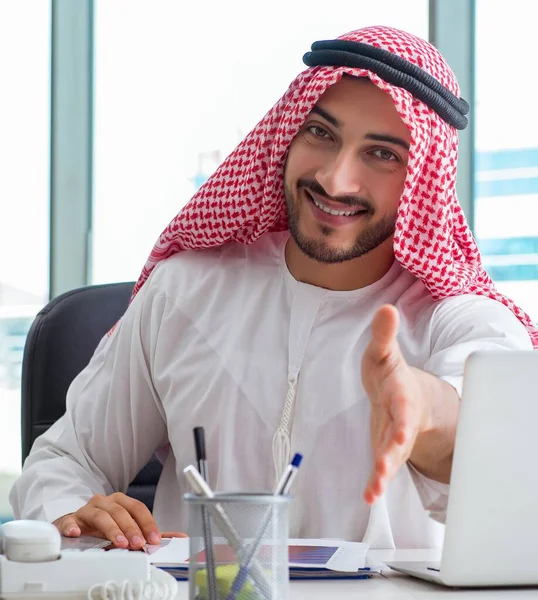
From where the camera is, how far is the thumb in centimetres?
146

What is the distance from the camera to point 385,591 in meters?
1.09

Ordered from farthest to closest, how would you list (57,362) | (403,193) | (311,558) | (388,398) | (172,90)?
(172,90) < (57,362) < (403,193) < (311,558) < (388,398)

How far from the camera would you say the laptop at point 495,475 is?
978 millimetres

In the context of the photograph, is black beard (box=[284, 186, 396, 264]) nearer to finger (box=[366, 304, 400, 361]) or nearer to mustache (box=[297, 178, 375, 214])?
mustache (box=[297, 178, 375, 214])

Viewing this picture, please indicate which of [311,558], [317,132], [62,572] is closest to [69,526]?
[311,558]

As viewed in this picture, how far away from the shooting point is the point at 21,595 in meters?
0.93

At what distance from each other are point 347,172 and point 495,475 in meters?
0.96

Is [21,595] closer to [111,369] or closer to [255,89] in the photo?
[111,369]

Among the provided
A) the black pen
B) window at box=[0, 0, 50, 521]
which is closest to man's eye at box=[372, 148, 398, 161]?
the black pen

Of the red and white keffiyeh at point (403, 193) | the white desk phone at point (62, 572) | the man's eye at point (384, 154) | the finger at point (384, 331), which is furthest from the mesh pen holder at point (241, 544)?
the man's eye at point (384, 154)

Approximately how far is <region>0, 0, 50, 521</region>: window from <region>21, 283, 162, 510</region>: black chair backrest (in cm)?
194

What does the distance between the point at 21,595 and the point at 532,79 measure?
3.27m

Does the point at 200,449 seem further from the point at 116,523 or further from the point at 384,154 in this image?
the point at 384,154

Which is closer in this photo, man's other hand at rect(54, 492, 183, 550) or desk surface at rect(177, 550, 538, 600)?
desk surface at rect(177, 550, 538, 600)
